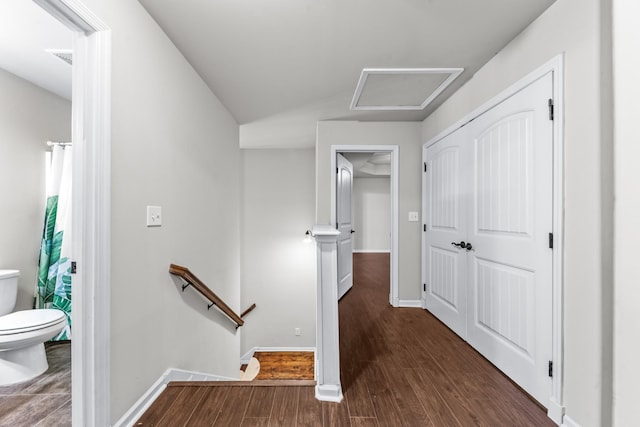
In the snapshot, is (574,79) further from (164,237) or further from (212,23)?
(164,237)

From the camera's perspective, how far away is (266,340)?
5.11m

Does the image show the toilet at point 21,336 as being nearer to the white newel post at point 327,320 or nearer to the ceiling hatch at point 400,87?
the white newel post at point 327,320

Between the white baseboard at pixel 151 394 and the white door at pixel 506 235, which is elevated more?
the white door at pixel 506 235

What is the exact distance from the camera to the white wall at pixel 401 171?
3.49 metres

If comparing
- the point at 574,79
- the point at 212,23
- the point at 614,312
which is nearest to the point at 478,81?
the point at 574,79

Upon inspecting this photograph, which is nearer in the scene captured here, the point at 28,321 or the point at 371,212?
the point at 28,321

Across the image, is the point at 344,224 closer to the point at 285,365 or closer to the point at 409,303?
the point at 409,303

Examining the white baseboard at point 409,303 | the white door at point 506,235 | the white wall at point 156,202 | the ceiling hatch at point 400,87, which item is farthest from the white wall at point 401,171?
the white wall at point 156,202

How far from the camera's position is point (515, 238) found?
1.86 m

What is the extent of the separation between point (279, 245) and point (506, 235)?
12.4 feet

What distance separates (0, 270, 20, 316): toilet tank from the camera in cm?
220

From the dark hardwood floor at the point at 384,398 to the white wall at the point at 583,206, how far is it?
0.36 metres

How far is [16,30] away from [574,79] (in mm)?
3252

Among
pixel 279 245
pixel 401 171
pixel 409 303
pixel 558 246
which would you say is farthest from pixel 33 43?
pixel 409 303
